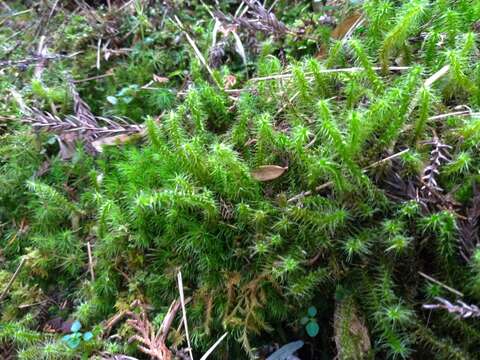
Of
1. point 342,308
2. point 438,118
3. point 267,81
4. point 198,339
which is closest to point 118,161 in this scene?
point 267,81

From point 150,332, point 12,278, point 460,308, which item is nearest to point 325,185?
point 460,308

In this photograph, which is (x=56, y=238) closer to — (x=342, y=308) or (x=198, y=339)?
(x=198, y=339)

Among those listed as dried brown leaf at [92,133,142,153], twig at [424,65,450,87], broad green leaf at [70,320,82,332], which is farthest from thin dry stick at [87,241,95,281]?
twig at [424,65,450,87]

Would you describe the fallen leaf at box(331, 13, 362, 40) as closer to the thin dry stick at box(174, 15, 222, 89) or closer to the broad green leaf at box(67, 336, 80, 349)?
the thin dry stick at box(174, 15, 222, 89)

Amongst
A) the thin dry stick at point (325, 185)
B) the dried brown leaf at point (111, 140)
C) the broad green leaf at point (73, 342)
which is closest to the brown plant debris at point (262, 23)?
the dried brown leaf at point (111, 140)

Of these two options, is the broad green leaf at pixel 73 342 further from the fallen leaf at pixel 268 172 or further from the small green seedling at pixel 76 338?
the fallen leaf at pixel 268 172

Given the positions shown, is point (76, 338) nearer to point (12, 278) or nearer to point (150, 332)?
point (150, 332)
